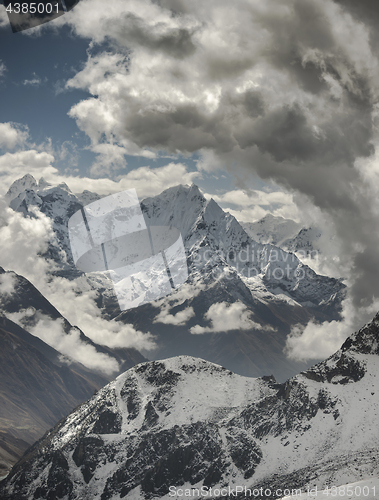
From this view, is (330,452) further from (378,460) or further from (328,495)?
(328,495)

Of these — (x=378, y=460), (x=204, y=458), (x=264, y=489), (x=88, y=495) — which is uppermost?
(x=378, y=460)

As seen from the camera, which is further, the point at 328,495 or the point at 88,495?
the point at 88,495

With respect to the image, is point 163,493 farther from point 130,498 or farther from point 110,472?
point 110,472

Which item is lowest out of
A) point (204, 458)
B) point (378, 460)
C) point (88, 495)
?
point (88, 495)

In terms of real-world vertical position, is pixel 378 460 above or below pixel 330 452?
above

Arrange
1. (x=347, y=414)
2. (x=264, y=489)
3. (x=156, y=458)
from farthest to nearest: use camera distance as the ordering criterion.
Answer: (x=156, y=458) < (x=347, y=414) < (x=264, y=489)

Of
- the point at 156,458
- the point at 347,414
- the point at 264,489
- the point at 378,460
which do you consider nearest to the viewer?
the point at 378,460

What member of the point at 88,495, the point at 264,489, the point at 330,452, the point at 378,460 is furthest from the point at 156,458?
the point at 378,460

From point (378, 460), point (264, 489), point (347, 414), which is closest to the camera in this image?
point (378, 460)

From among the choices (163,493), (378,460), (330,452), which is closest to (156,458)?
(163,493)
